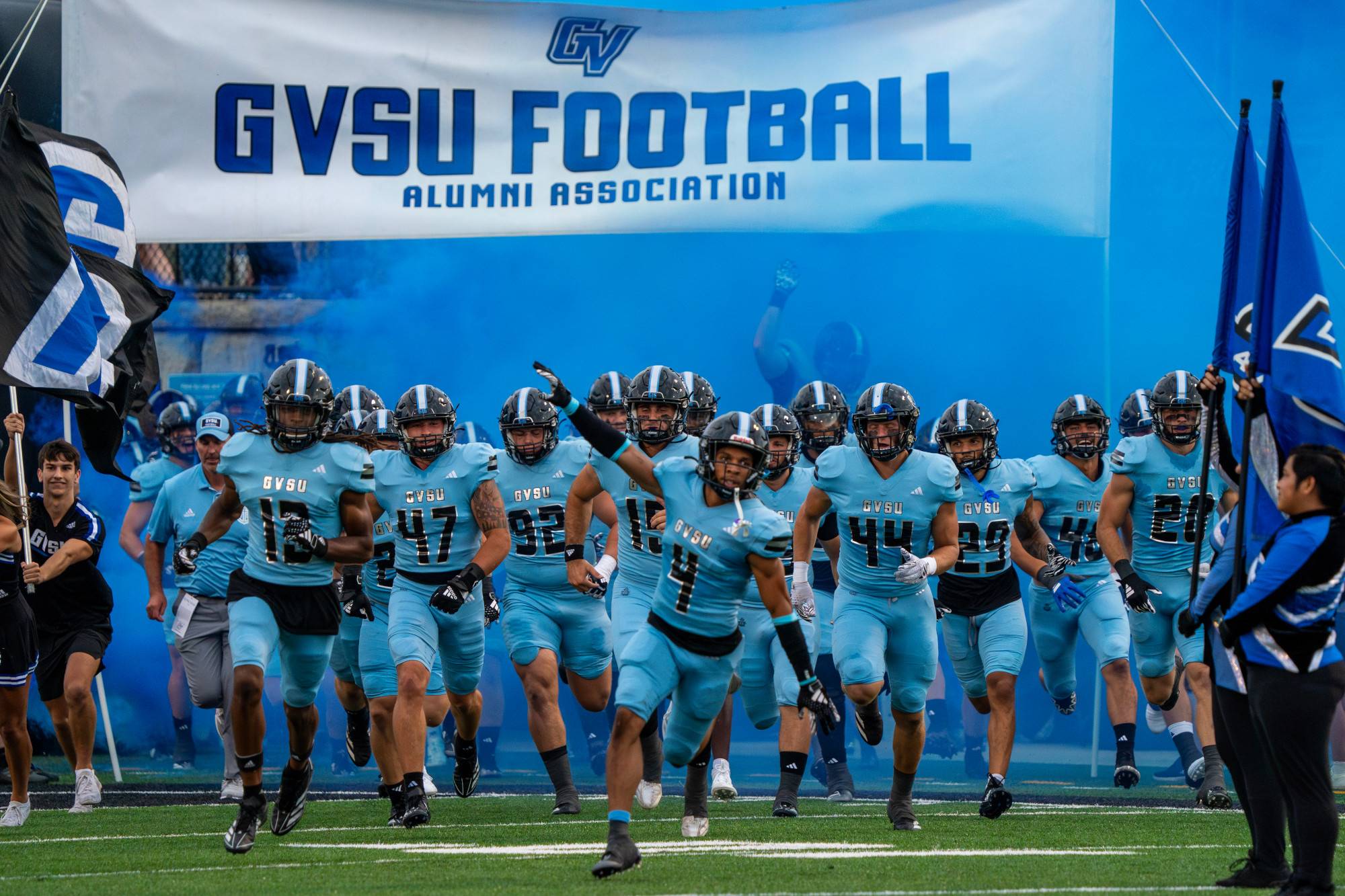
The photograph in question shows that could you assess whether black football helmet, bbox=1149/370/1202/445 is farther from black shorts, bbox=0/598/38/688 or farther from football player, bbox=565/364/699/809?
black shorts, bbox=0/598/38/688

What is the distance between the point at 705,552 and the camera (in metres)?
Result: 6.73

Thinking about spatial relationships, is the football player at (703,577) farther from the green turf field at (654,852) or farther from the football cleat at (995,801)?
the football cleat at (995,801)

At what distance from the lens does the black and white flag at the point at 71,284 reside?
375 inches

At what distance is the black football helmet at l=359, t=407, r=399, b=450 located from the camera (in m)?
10.2

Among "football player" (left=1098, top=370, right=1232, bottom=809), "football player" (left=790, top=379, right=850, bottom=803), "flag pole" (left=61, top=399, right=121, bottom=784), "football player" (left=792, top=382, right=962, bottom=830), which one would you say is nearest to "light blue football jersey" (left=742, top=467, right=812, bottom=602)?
"football player" (left=790, top=379, right=850, bottom=803)

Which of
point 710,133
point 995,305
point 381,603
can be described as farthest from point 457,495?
point 995,305

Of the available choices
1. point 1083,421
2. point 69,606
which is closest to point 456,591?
point 69,606

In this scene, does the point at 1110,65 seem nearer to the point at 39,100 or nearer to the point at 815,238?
the point at 815,238

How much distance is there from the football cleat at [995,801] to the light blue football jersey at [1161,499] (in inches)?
80.6

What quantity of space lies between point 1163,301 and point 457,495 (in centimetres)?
557

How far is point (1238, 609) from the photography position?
5.37m

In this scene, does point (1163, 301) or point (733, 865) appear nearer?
point (733, 865)

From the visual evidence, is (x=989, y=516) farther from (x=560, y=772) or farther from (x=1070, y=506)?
(x=560, y=772)

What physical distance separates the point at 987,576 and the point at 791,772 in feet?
4.82
